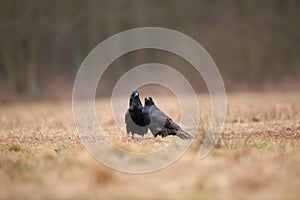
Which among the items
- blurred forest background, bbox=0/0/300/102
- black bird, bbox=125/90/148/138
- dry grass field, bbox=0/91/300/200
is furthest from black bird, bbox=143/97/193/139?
blurred forest background, bbox=0/0/300/102

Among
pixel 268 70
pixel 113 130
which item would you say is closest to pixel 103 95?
pixel 268 70

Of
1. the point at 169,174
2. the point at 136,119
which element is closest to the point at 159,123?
the point at 136,119

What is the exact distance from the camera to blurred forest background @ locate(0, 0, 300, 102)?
117 ft

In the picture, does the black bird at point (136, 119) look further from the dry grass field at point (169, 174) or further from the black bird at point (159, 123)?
the dry grass field at point (169, 174)

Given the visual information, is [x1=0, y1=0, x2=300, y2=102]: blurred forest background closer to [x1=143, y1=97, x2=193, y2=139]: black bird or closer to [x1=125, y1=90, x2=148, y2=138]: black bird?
[x1=125, y1=90, x2=148, y2=138]: black bird

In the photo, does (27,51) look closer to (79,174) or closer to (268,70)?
(268,70)

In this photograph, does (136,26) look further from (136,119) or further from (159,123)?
(159,123)

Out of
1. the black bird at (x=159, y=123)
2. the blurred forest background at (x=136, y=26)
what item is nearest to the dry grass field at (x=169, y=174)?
the black bird at (x=159, y=123)

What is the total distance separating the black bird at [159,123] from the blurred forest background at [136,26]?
22.7 meters

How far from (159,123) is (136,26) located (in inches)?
1048

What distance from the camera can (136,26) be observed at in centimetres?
3794

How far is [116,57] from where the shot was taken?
126 ft

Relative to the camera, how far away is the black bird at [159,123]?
11.8 metres

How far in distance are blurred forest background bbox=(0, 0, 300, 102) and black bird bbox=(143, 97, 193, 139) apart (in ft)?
74.4
